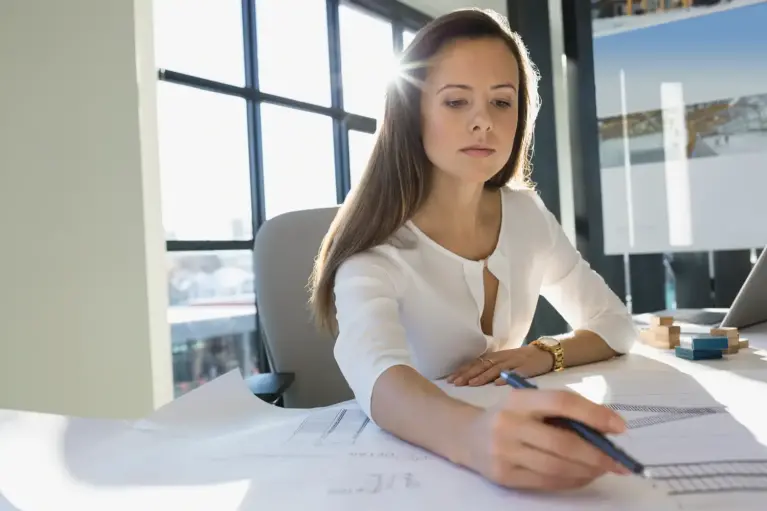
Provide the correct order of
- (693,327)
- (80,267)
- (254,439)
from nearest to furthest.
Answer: (254,439), (693,327), (80,267)

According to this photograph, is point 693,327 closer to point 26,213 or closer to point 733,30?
→ point 26,213

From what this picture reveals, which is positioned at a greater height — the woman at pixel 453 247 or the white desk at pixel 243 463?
the woman at pixel 453 247

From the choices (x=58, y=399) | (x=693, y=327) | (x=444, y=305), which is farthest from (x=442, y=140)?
(x=58, y=399)

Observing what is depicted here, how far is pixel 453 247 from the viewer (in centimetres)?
105

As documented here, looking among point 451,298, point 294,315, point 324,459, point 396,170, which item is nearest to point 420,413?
point 324,459

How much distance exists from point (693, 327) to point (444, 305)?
630 mm

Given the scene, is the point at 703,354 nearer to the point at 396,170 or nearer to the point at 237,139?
the point at 396,170

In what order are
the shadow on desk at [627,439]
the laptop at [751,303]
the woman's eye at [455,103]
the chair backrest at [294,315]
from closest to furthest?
the shadow on desk at [627,439] → the woman's eye at [455,103] → the laptop at [751,303] → the chair backrest at [294,315]

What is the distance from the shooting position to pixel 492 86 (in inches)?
37.2

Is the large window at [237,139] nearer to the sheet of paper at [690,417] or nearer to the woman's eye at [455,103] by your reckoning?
the woman's eye at [455,103]

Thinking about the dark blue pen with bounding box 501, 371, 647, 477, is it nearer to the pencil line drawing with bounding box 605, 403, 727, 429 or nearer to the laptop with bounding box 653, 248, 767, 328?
the pencil line drawing with bounding box 605, 403, 727, 429

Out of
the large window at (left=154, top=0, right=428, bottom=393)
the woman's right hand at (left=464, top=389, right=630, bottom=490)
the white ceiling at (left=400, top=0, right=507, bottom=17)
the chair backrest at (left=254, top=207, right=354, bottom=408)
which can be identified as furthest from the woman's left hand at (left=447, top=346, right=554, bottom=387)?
the white ceiling at (left=400, top=0, right=507, bottom=17)

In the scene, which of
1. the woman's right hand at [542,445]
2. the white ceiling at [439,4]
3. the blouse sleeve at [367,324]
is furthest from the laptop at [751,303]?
the white ceiling at [439,4]

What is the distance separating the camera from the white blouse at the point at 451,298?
77cm
